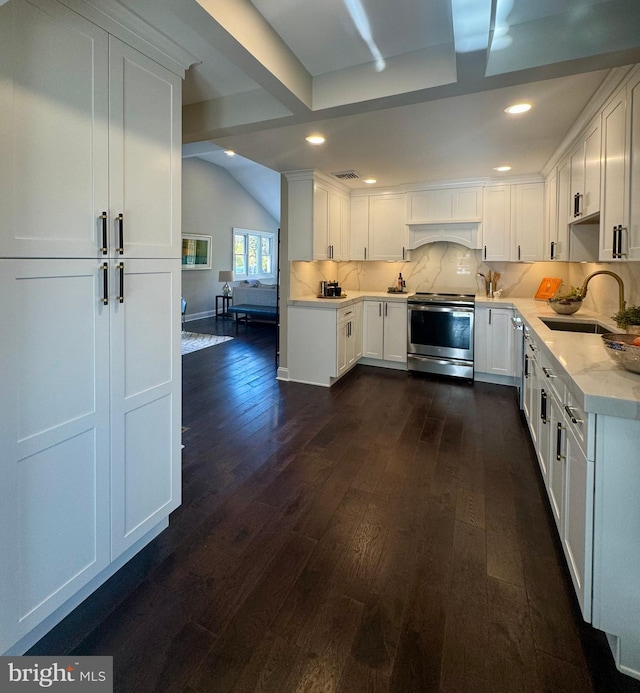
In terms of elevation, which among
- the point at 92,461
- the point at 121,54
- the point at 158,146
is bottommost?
the point at 92,461

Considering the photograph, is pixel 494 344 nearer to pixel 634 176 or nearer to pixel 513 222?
pixel 513 222

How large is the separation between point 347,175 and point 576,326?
292 cm

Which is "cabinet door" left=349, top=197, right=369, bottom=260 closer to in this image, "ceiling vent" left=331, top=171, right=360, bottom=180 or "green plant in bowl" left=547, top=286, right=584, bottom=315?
"ceiling vent" left=331, top=171, right=360, bottom=180

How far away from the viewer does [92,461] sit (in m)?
1.53

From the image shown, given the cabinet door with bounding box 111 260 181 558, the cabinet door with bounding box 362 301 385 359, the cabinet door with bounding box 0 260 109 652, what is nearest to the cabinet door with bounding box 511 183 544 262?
the cabinet door with bounding box 362 301 385 359

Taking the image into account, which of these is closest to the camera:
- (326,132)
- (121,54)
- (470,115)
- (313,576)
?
(121,54)

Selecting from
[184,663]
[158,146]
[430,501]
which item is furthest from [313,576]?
[158,146]

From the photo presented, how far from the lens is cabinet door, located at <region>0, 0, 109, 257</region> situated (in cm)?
118

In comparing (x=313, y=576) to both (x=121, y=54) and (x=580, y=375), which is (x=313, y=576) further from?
(x=121, y=54)

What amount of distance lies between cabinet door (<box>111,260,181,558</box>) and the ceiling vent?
A: 316 cm

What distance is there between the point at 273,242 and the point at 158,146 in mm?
11190

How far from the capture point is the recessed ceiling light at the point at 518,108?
262 centimetres

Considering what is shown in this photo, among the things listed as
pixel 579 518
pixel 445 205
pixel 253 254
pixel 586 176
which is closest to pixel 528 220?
pixel 445 205

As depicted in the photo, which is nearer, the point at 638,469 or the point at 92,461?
the point at 638,469
